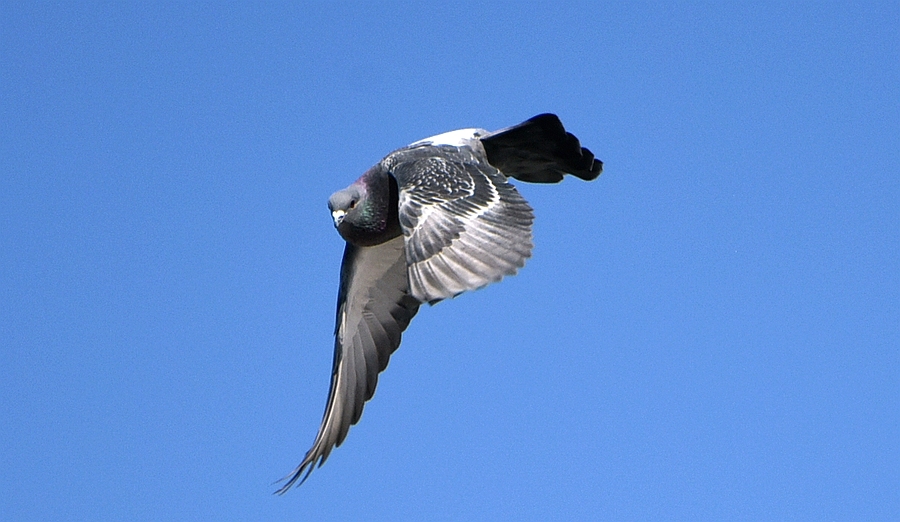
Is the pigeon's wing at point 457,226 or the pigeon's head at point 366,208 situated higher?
the pigeon's head at point 366,208

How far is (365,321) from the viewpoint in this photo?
1416 centimetres

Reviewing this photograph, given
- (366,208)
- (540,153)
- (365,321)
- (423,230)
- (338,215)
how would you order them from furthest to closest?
(365,321)
(540,153)
(366,208)
(338,215)
(423,230)

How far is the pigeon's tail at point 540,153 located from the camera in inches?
514

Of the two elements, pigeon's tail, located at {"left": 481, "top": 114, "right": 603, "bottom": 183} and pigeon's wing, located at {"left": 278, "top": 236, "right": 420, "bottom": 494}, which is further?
pigeon's wing, located at {"left": 278, "top": 236, "right": 420, "bottom": 494}

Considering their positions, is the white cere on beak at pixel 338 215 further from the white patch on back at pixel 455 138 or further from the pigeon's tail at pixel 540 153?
the pigeon's tail at pixel 540 153

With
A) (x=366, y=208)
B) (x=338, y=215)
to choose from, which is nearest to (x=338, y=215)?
(x=338, y=215)

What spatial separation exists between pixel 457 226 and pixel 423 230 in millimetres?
287

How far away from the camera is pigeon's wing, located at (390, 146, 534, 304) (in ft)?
32.9

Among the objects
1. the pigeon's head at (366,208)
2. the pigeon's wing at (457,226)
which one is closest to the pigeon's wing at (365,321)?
the pigeon's head at (366,208)

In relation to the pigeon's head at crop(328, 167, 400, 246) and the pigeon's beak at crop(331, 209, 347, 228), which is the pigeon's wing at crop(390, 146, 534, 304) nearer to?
the pigeon's head at crop(328, 167, 400, 246)

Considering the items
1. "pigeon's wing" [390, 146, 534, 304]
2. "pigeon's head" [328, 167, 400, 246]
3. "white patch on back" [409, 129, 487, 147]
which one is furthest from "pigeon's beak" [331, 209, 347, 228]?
"white patch on back" [409, 129, 487, 147]

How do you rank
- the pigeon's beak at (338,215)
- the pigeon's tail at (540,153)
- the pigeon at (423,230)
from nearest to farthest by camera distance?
1. the pigeon at (423,230)
2. the pigeon's beak at (338,215)
3. the pigeon's tail at (540,153)

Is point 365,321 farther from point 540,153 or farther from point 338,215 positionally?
point 540,153

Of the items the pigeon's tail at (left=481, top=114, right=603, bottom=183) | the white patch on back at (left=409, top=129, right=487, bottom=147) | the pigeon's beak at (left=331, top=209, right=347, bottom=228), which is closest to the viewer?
the pigeon's beak at (left=331, top=209, right=347, bottom=228)
